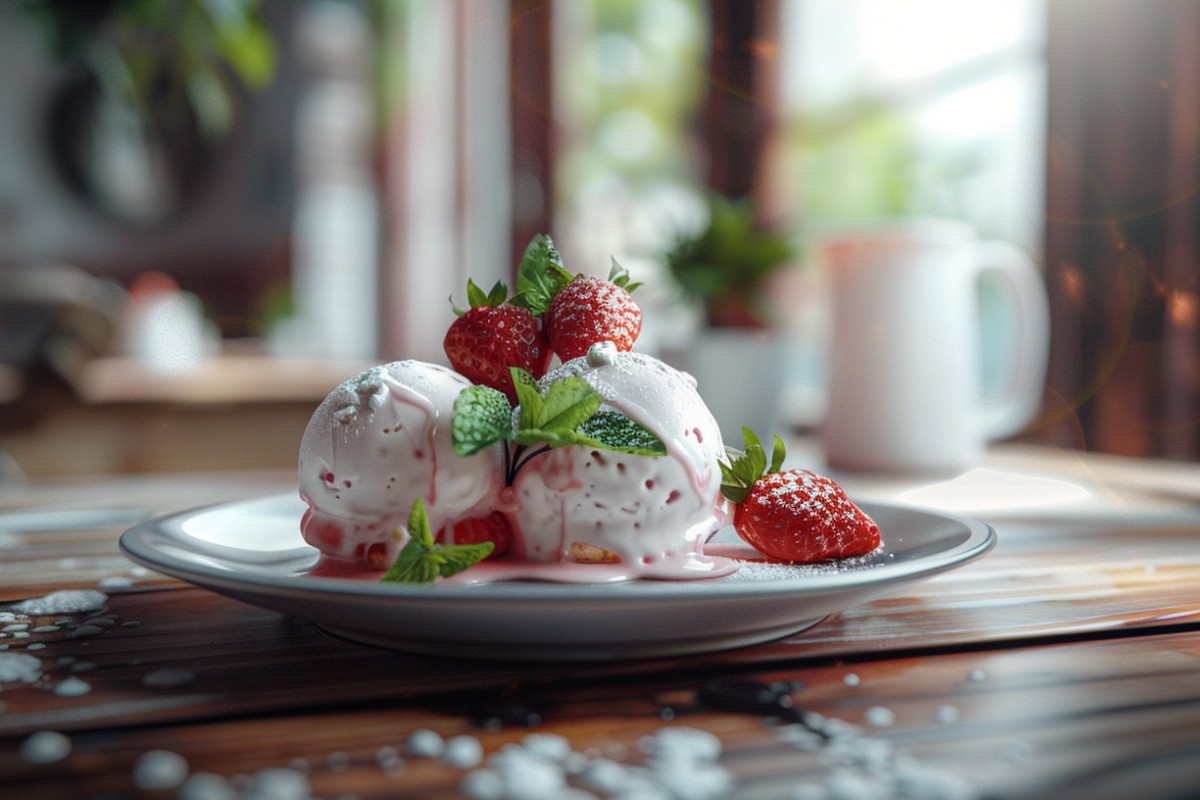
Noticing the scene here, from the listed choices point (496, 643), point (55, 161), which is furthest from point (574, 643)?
point (55, 161)

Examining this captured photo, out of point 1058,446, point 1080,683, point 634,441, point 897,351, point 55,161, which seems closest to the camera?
point 1080,683

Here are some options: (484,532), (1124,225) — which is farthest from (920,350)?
(484,532)

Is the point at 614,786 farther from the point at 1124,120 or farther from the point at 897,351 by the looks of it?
the point at 1124,120

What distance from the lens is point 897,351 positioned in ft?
3.89

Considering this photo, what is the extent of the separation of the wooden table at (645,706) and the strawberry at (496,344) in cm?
19

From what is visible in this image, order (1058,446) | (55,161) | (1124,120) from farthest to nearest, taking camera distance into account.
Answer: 1. (55,161)
2. (1058,446)
3. (1124,120)

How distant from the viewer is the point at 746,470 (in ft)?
1.99

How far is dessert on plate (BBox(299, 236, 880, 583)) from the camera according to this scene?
1.76 feet

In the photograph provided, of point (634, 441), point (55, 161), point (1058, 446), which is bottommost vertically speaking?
point (1058, 446)

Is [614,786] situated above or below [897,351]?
below

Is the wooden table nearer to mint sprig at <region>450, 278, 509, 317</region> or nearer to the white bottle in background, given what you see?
mint sprig at <region>450, 278, 509, 317</region>

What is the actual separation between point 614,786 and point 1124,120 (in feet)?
5.17

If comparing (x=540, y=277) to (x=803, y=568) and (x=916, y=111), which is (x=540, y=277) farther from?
(x=916, y=111)

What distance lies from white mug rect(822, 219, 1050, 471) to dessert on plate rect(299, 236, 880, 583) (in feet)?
2.11
